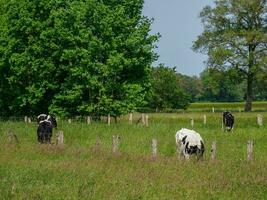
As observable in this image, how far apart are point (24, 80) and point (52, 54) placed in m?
3.70

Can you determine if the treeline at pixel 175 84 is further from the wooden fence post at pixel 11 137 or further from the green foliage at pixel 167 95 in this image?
the wooden fence post at pixel 11 137

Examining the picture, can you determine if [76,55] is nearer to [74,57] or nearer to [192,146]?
[74,57]

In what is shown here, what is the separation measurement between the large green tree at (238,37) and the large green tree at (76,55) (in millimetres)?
28228

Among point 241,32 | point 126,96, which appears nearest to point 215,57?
point 241,32

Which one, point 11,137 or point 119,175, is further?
point 11,137

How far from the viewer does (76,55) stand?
4116cm

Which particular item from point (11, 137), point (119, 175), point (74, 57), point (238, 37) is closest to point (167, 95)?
point (238, 37)

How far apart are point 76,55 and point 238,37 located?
119 feet

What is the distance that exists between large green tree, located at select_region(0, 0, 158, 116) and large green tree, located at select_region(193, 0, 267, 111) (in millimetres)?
28228

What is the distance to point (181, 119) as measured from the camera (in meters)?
55.8

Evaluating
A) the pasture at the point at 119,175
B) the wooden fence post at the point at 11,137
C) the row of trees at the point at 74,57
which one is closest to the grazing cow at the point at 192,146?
the pasture at the point at 119,175

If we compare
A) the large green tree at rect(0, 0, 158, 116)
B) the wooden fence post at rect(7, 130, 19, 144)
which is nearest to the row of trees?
the large green tree at rect(0, 0, 158, 116)

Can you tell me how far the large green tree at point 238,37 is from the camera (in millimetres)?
70562

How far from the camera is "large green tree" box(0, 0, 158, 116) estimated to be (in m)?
41.4
